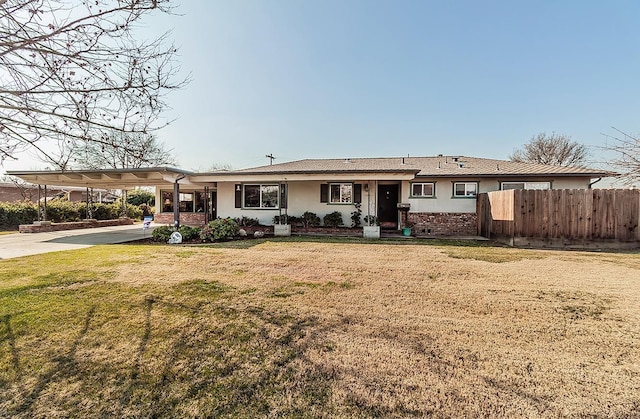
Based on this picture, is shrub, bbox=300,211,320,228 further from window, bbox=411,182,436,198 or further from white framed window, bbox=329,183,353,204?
window, bbox=411,182,436,198

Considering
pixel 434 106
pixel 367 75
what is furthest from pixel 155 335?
pixel 434 106

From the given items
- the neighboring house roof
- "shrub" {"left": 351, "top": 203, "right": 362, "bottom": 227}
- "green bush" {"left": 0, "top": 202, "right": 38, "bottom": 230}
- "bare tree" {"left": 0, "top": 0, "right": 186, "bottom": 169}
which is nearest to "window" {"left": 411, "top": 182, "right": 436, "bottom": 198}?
the neighboring house roof

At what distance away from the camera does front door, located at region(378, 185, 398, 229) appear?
1439 cm

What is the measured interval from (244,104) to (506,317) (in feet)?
37.4

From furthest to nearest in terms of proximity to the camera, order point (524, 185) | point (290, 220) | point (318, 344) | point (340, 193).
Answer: point (290, 220), point (340, 193), point (524, 185), point (318, 344)

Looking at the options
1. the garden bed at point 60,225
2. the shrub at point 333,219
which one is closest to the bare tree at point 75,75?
the shrub at point 333,219

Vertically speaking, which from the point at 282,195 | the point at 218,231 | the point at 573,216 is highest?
the point at 282,195

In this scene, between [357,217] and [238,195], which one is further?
[238,195]

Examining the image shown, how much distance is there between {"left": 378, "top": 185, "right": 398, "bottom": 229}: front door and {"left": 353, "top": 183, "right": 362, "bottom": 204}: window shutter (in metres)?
1.46

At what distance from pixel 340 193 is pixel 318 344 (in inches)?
437

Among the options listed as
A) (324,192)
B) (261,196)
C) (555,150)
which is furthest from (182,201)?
(555,150)

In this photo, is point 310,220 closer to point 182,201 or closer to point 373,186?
point 373,186

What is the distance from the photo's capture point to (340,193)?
1375 centimetres

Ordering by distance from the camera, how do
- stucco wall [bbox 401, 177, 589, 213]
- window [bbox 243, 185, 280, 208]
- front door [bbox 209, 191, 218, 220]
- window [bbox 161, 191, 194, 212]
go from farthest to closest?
window [bbox 161, 191, 194, 212] → front door [bbox 209, 191, 218, 220] → window [bbox 243, 185, 280, 208] → stucco wall [bbox 401, 177, 589, 213]
